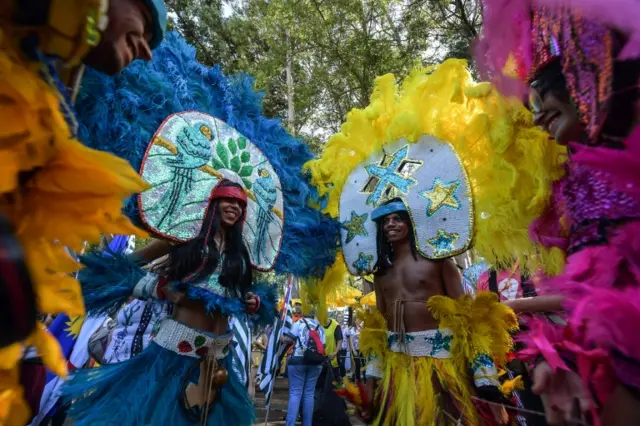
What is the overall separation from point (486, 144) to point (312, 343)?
4400 millimetres

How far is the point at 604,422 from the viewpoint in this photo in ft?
3.88

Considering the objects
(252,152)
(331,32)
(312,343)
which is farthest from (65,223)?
(331,32)

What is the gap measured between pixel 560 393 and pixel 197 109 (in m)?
2.42

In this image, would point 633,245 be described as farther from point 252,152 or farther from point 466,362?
point 252,152

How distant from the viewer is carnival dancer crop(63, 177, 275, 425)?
98.4 inches

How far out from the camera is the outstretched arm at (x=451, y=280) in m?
2.95

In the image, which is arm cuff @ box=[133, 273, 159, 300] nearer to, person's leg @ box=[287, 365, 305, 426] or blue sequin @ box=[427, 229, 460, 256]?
blue sequin @ box=[427, 229, 460, 256]

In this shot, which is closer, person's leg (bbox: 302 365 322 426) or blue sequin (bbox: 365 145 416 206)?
blue sequin (bbox: 365 145 416 206)

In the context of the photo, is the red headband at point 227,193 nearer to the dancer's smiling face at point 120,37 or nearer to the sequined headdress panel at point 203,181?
the sequined headdress panel at point 203,181

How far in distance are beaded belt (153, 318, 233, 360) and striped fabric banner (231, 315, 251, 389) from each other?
386 millimetres

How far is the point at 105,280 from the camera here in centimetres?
269

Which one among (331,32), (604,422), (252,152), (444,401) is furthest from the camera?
(331,32)

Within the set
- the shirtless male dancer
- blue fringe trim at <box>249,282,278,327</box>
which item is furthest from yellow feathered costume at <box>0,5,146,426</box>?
the shirtless male dancer

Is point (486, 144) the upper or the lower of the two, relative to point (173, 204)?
upper
